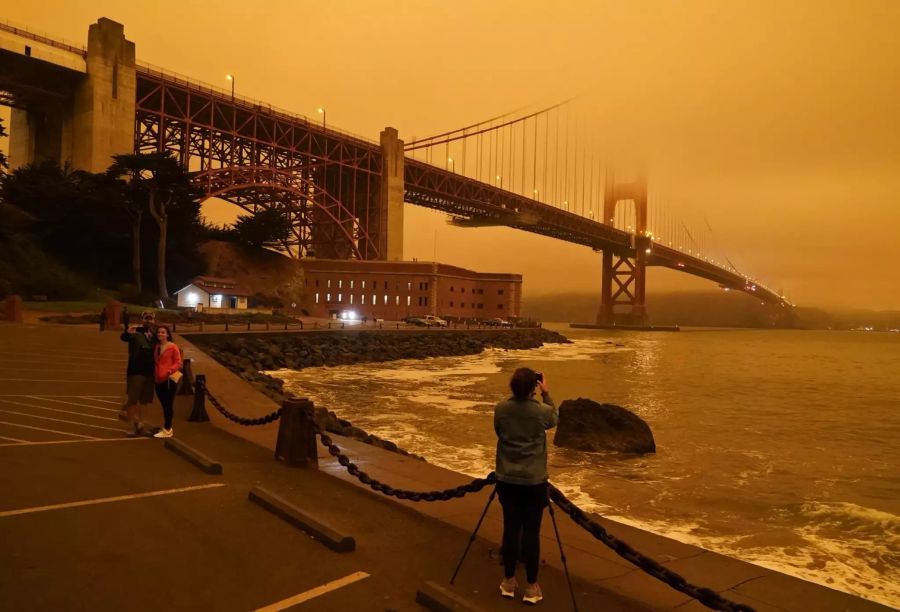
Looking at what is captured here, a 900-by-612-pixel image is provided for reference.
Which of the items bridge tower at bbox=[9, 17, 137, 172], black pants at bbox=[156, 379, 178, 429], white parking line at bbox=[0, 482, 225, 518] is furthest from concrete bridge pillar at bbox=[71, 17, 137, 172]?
white parking line at bbox=[0, 482, 225, 518]

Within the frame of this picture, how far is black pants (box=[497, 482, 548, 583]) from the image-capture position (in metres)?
4.13

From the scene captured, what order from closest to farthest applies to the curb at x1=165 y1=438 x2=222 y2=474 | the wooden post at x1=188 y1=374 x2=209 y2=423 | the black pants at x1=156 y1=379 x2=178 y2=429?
the curb at x1=165 y1=438 x2=222 y2=474, the black pants at x1=156 y1=379 x2=178 y2=429, the wooden post at x1=188 y1=374 x2=209 y2=423

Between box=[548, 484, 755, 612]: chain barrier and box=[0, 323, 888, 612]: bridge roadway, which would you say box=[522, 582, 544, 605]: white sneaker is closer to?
box=[0, 323, 888, 612]: bridge roadway

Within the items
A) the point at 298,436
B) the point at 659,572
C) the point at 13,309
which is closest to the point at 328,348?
the point at 13,309

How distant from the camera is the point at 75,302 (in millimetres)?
33875

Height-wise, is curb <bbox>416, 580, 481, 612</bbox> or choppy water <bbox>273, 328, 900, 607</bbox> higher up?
curb <bbox>416, 580, 481, 612</bbox>

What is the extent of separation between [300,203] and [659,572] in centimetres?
7835

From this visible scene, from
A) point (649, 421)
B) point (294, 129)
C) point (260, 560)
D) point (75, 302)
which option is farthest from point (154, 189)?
point (260, 560)

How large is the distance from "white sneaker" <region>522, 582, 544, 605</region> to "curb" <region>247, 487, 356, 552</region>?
4.86 feet

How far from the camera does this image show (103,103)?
157 ft

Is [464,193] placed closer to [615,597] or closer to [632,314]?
[632,314]

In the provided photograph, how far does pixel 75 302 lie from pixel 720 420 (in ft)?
104

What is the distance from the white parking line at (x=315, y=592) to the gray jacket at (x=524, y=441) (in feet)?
4.06

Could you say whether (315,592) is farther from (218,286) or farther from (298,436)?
(218,286)
